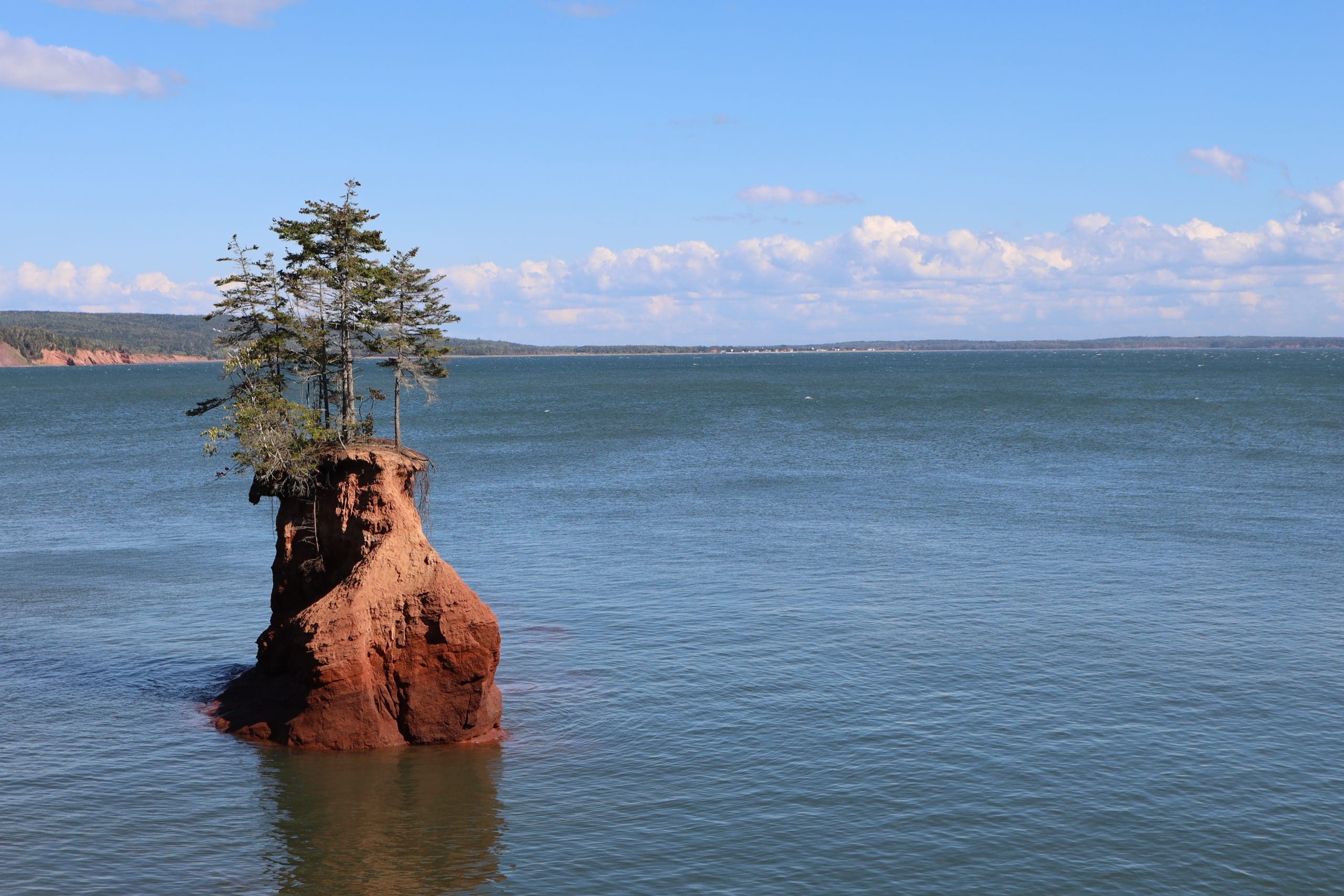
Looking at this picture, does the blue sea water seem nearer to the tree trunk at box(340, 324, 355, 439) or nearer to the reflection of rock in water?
the reflection of rock in water

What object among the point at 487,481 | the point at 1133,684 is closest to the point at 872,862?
the point at 1133,684

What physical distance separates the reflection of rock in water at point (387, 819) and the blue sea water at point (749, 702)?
0.11m

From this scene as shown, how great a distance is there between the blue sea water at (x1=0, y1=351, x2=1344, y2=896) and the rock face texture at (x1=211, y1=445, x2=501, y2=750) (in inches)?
39.3

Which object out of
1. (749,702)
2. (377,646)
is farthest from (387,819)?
(749,702)

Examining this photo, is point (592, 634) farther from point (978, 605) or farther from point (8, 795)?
point (8, 795)

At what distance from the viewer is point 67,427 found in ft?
445

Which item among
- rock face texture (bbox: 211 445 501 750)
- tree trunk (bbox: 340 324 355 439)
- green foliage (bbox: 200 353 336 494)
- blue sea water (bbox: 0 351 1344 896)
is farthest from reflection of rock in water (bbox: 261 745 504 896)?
tree trunk (bbox: 340 324 355 439)

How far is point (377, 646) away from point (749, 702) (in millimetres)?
11205

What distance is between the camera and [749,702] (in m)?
36.1

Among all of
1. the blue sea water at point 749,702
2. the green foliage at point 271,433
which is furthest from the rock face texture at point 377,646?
the blue sea water at point 749,702

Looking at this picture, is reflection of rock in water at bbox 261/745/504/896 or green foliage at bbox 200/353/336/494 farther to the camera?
green foliage at bbox 200/353/336/494

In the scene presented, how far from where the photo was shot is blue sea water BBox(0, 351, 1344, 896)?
2584 cm

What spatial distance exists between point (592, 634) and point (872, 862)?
19247 millimetres

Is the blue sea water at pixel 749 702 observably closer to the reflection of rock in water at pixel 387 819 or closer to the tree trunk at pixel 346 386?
the reflection of rock in water at pixel 387 819
